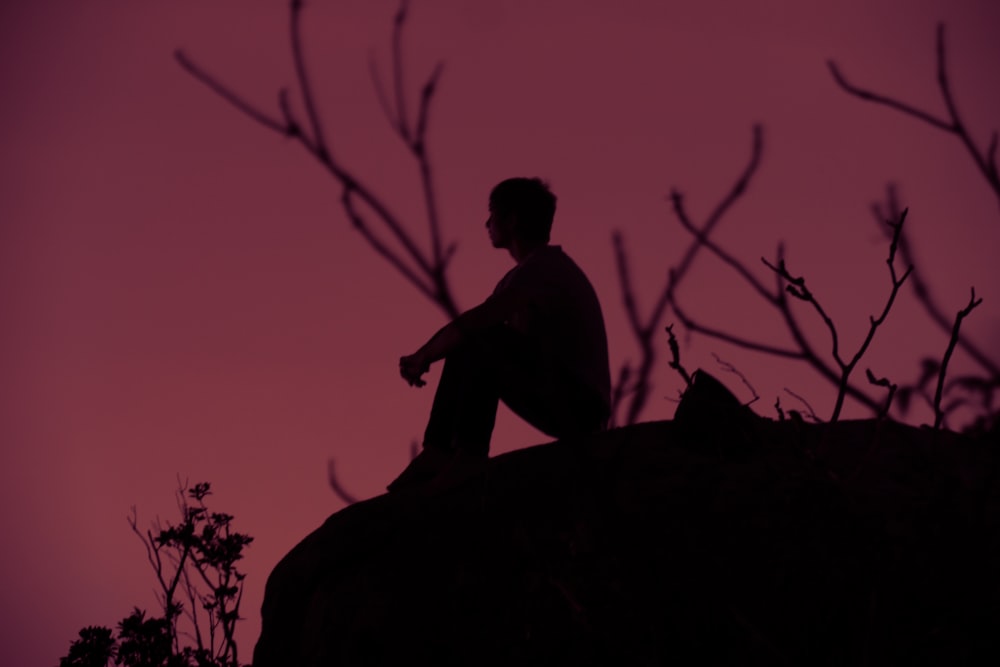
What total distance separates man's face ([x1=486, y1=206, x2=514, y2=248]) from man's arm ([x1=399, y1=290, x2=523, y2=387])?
64 centimetres

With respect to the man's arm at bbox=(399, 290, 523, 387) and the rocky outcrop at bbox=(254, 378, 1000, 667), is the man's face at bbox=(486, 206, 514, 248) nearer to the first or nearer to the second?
the man's arm at bbox=(399, 290, 523, 387)

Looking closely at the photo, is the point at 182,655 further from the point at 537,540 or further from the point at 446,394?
the point at 537,540

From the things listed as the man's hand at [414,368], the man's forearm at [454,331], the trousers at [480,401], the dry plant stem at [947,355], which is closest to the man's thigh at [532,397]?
the trousers at [480,401]

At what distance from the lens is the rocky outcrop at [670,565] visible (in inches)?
134

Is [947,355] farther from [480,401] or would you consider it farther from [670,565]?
[480,401]

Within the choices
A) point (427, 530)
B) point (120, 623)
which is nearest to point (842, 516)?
point (427, 530)

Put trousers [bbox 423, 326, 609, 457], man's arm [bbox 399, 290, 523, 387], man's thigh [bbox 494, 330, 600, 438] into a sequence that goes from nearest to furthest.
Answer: man's thigh [bbox 494, 330, 600, 438] < man's arm [bbox 399, 290, 523, 387] < trousers [bbox 423, 326, 609, 457]

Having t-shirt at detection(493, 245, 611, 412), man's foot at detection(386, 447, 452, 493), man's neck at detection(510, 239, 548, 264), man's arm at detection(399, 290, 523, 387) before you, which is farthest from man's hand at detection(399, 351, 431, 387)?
man's neck at detection(510, 239, 548, 264)

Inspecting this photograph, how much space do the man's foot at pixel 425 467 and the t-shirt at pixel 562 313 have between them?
0.70 metres

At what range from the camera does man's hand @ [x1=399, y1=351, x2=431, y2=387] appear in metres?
4.86

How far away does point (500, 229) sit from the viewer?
17.6 ft

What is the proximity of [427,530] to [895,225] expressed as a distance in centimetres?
323

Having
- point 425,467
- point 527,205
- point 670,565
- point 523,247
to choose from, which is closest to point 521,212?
point 527,205

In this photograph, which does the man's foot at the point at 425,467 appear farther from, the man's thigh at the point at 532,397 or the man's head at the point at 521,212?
the man's head at the point at 521,212
